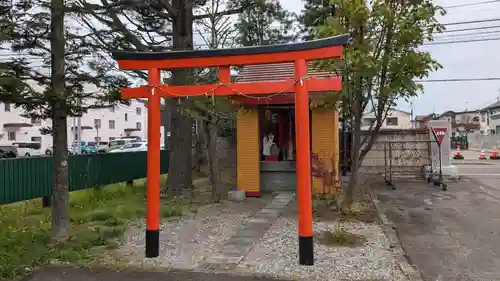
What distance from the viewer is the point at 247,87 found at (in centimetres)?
680

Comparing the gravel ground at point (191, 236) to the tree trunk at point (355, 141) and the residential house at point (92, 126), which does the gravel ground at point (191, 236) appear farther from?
the residential house at point (92, 126)

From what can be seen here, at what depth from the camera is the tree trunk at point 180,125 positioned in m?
13.0

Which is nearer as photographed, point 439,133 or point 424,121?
point 439,133

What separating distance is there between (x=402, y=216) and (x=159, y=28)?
8.93m

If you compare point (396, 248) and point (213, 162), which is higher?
point (213, 162)

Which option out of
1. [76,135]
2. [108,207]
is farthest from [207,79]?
[76,135]

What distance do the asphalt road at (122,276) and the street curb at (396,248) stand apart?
73.8 inches

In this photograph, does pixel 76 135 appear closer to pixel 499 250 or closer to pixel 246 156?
pixel 246 156

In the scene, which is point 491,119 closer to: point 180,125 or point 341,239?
point 180,125

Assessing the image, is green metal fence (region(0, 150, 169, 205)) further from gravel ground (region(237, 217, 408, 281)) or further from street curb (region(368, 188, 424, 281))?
street curb (region(368, 188, 424, 281))

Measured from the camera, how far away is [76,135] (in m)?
36.2

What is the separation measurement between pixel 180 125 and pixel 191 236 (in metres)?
6.10

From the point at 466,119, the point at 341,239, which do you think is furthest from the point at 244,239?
the point at 466,119

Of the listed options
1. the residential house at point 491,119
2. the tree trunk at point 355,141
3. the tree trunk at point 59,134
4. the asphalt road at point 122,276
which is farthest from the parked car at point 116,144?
the residential house at point 491,119
